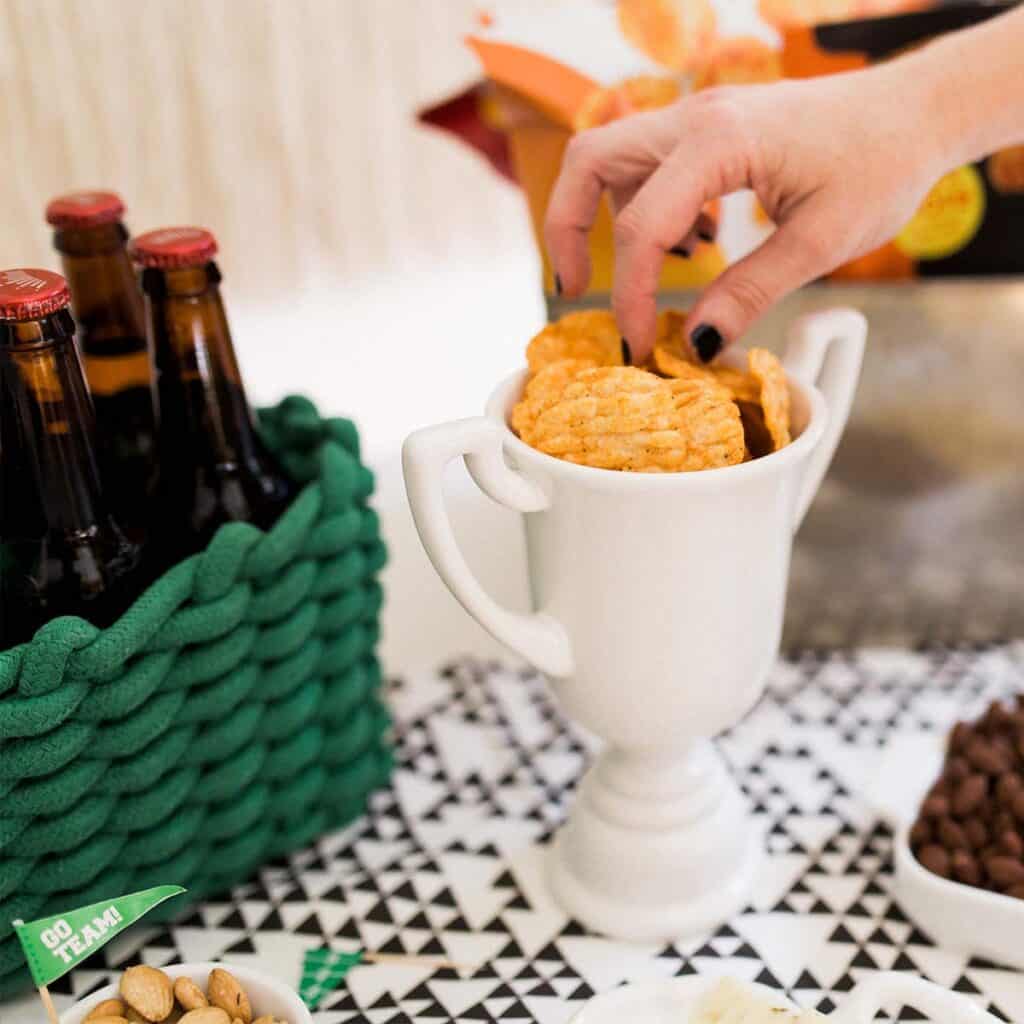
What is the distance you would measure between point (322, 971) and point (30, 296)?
1.17 feet

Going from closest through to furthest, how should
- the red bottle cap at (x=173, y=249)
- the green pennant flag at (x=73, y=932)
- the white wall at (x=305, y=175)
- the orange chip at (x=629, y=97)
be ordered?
the green pennant flag at (x=73, y=932) → the red bottle cap at (x=173, y=249) → the orange chip at (x=629, y=97) → the white wall at (x=305, y=175)

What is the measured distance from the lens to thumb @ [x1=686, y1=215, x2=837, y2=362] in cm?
60

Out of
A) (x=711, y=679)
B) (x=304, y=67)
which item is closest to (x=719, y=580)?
(x=711, y=679)

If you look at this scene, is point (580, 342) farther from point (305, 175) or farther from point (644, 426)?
point (305, 175)

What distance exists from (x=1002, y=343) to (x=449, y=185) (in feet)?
2.91

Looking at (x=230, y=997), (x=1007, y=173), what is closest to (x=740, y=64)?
(x=1007, y=173)

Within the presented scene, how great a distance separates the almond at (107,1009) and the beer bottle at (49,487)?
0.56 ft

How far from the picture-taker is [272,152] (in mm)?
1404

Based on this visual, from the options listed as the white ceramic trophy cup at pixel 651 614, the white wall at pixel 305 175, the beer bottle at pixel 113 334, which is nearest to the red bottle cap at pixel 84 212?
the beer bottle at pixel 113 334

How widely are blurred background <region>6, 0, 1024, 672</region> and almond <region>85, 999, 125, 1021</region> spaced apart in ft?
1.35

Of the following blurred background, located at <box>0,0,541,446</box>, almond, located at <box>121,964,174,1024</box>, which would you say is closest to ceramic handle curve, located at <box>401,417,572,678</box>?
almond, located at <box>121,964,174,1024</box>

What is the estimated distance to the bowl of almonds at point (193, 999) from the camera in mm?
482

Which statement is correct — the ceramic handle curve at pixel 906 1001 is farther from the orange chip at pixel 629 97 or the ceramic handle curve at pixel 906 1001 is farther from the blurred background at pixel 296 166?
the blurred background at pixel 296 166

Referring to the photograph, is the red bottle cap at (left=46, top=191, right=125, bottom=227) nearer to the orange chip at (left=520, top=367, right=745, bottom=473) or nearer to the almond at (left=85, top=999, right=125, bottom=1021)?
the orange chip at (left=520, top=367, right=745, bottom=473)
